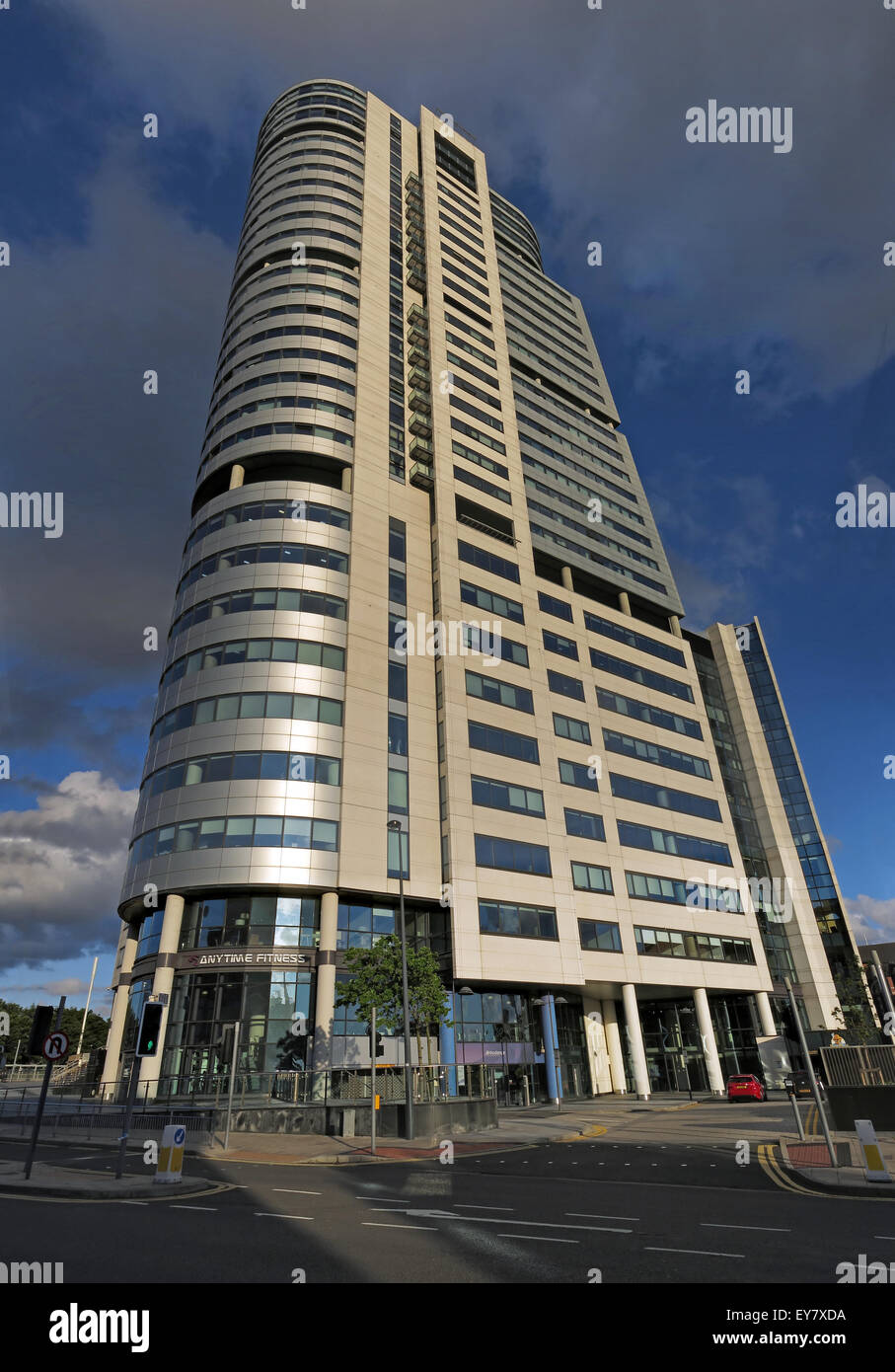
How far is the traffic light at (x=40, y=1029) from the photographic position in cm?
1612

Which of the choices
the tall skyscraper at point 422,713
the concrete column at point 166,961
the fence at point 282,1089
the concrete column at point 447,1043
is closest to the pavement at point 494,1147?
the fence at point 282,1089

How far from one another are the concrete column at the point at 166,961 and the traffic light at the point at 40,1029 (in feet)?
60.4

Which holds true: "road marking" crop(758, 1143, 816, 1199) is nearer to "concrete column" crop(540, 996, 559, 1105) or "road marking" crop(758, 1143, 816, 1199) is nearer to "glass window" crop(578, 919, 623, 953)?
"concrete column" crop(540, 996, 559, 1105)

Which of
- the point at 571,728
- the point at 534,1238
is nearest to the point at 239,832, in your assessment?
the point at 571,728

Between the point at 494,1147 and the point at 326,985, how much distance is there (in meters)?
14.1

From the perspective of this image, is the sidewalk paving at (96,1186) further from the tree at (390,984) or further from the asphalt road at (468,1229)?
the tree at (390,984)

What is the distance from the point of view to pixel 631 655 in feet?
199

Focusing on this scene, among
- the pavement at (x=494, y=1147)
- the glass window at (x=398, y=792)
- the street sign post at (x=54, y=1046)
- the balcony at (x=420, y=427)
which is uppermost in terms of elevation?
the balcony at (x=420, y=427)

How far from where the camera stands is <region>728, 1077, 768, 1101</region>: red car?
42.4 m

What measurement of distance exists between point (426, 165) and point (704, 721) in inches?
2401

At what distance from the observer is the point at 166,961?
35625 mm

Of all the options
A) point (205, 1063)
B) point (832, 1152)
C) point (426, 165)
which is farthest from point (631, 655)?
point (426, 165)

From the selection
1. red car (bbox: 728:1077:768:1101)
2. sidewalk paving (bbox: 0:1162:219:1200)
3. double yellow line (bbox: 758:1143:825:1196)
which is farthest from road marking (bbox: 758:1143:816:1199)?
red car (bbox: 728:1077:768:1101)

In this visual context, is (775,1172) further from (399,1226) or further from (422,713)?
(422,713)
